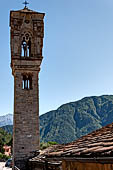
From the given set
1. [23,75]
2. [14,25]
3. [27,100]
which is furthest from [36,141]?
[14,25]

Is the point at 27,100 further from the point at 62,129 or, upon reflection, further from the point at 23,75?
the point at 62,129

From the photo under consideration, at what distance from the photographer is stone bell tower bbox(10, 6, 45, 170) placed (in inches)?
798

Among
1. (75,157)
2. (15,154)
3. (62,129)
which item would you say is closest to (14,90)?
(15,154)

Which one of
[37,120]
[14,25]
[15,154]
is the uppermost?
[14,25]

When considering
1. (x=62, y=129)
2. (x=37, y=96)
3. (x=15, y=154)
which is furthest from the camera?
(x=62, y=129)

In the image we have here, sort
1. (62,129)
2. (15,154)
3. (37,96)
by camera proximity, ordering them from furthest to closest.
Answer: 1. (62,129)
2. (37,96)
3. (15,154)

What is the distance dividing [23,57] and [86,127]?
174458mm

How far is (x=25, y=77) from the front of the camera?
71.8 ft

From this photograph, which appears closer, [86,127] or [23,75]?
[23,75]

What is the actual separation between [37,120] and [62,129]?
163 metres

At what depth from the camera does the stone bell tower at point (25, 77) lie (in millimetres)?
20281

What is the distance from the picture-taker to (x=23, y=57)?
21.6 m

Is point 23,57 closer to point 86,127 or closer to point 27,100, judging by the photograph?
point 27,100

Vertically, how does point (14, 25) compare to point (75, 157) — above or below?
above
